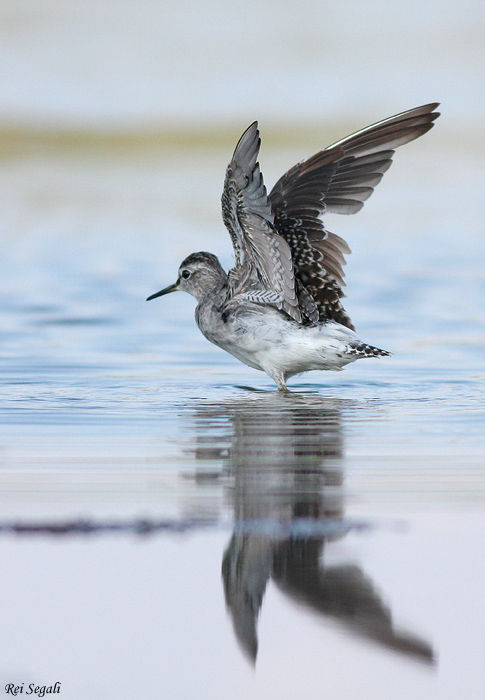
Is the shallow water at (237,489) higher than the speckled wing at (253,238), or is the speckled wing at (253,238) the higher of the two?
the speckled wing at (253,238)

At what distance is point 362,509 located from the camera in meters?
4.53

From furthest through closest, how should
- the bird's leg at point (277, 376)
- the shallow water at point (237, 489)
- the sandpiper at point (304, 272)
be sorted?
the bird's leg at point (277, 376) < the sandpiper at point (304, 272) < the shallow water at point (237, 489)

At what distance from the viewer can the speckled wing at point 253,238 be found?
716 cm

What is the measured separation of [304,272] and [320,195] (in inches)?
20.9

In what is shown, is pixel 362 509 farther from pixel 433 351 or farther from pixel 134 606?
pixel 433 351

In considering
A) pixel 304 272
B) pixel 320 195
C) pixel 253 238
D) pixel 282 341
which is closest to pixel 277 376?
pixel 282 341

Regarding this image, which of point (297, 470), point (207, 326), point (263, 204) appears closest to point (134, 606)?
point (297, 470)

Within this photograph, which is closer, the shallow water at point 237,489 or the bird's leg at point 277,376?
the shallow water at point 237,489

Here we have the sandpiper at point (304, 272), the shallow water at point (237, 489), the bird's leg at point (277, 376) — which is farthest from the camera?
the bird's leg at point (277, 376)

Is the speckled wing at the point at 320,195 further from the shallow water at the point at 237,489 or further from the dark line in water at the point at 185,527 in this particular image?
the dark line in water at the point at 185,527

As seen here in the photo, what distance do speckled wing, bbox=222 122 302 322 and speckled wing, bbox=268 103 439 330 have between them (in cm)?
25

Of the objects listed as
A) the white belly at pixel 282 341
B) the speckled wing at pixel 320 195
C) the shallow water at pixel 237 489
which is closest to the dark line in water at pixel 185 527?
the shallow water at pixel 237 489

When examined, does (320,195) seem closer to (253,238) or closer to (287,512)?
(253,238)

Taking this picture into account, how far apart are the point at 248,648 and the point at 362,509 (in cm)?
131
